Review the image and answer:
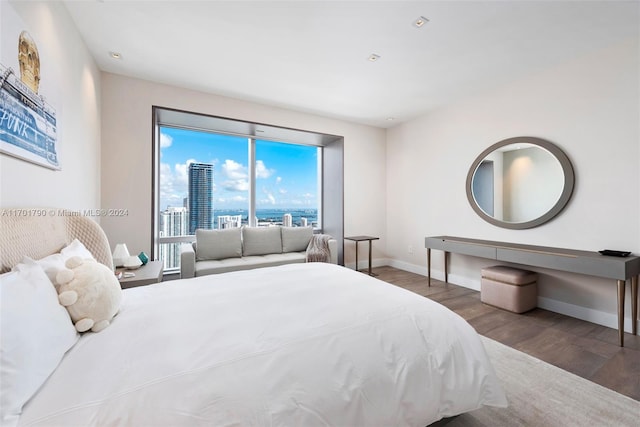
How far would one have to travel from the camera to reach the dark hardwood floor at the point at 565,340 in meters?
1.87

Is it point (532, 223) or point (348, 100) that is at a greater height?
point (348, 100)

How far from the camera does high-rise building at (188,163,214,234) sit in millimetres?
4207

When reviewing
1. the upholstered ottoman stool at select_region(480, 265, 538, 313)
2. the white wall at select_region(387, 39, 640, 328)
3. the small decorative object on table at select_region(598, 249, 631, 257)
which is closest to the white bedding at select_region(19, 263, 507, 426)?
the upholstered ottoman stool at select_region(480, 265, 538, 313)

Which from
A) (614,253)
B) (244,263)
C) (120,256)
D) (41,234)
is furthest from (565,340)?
(120,256)

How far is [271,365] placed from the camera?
38.2 inches

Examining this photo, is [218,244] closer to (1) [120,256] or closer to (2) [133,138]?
(1) [120,256]

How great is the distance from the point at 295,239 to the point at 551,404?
3.33m

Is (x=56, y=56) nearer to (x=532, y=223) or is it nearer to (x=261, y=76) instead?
(x=261, y=76)

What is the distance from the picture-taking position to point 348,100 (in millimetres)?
3955

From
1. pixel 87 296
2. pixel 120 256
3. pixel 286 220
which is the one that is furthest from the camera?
pixel 286 220

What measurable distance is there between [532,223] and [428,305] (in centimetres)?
261

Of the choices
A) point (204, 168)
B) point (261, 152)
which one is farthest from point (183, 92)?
point (261, 152)

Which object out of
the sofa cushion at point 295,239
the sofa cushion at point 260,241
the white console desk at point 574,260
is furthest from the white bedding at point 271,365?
the sofa cushion at point 295,239

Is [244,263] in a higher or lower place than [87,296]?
lower
